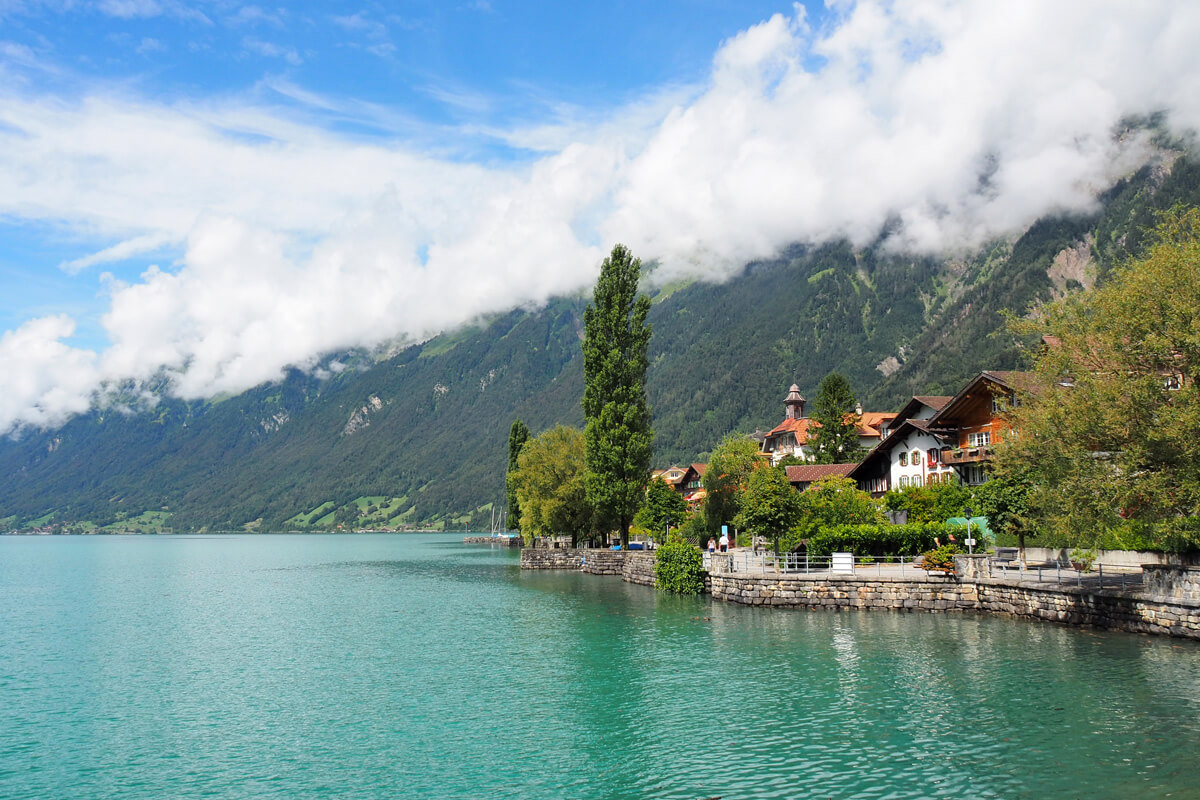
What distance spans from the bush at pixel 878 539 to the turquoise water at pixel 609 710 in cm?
1006

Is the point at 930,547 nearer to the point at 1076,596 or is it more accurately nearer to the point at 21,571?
the point at 1076,596

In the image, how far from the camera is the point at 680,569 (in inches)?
2470

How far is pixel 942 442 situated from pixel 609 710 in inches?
2257

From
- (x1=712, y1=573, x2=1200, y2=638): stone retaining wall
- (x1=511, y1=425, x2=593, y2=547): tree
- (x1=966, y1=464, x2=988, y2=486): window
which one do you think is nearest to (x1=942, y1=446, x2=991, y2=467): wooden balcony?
(x1=966, y1=464, x2=988, y2=486): window

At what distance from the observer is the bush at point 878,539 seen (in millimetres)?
56031

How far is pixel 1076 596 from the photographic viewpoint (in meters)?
39.5

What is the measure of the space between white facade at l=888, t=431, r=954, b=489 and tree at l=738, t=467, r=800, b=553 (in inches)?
1001

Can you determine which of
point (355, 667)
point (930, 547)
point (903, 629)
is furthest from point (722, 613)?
point (355, 667)

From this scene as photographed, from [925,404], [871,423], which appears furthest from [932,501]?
[871,423]

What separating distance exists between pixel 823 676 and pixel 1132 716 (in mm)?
10021

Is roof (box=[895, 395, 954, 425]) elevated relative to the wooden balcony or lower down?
elevated

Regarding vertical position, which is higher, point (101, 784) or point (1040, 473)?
point (1040, 473)

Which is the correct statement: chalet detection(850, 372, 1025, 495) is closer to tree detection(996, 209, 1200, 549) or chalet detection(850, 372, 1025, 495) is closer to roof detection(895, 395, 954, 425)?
roof detection(895, 395, 954, 425)

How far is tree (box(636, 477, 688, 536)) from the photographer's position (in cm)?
8925
